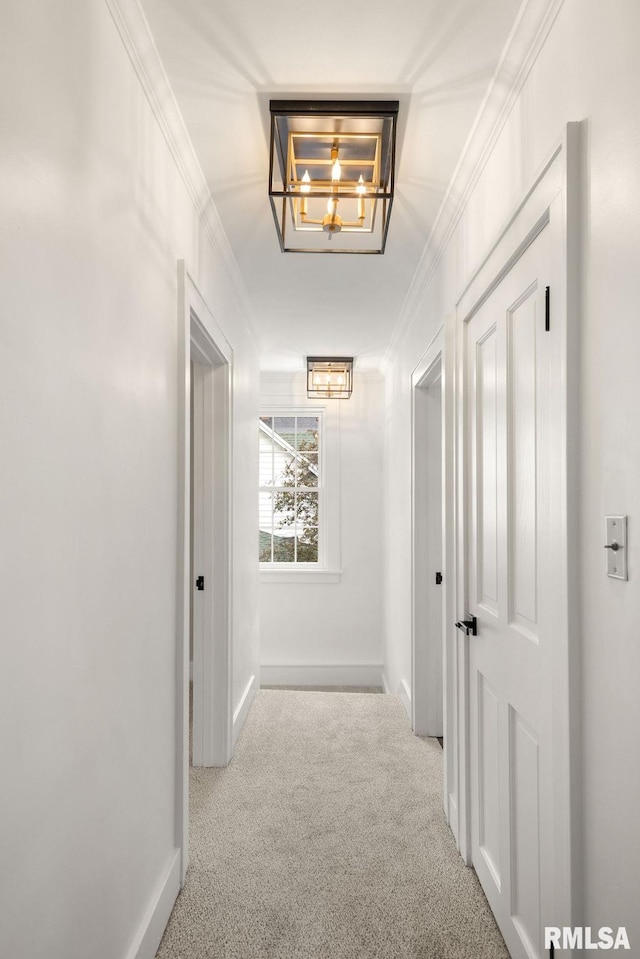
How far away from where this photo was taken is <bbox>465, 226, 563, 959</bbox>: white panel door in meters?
1.56

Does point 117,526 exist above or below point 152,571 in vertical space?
above

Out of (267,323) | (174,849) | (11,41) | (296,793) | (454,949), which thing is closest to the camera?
(11,41)

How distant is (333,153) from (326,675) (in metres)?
4.84

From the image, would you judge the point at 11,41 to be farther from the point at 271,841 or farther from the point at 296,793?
the point at 296,793

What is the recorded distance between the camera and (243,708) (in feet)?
12.7

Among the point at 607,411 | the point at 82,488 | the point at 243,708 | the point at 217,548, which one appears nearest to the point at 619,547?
the point at 607,411

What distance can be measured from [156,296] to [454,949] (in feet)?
6.85

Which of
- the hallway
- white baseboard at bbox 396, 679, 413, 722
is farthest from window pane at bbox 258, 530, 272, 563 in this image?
the hallway

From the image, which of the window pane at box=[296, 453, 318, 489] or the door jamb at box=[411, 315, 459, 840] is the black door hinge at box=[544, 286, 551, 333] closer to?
the door jamb at box=[411, 315, 459, 840]

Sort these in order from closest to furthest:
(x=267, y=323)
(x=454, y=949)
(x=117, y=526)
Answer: (x=117, y=526), (x=454, y=949), (x=267, y=323)

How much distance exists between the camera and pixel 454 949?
6.20 ft

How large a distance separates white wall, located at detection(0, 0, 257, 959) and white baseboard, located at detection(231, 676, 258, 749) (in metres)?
1.41

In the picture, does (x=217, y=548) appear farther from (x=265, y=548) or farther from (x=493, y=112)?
(x=265, y=548)

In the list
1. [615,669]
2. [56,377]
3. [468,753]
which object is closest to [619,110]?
[615,669]
